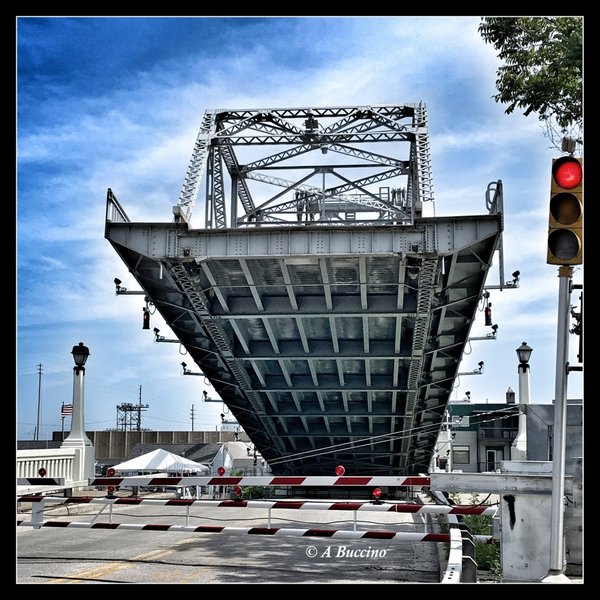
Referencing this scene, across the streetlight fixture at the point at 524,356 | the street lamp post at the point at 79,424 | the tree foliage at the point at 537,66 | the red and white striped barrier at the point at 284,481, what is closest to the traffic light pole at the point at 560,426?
the red and white striped barrier at the point at 284,481

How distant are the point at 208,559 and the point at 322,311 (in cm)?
854

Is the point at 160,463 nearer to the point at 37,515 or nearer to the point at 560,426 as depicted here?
the point at 37,515

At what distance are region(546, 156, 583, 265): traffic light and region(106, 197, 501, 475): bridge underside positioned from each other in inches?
358

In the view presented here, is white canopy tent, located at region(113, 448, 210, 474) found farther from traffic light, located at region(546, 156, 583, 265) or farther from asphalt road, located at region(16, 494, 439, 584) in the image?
traffic light, located at region(546, 156, 583, 265)

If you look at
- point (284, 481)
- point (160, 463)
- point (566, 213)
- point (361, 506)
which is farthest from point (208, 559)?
point (160, 463)

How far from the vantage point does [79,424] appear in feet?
64.7

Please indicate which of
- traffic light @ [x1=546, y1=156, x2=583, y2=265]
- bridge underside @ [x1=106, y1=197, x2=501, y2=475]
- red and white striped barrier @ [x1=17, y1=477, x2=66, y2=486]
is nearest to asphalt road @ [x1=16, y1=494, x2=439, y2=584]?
red and white striped barrier @ [x1=17, y1=477, x2=66, y2=486]

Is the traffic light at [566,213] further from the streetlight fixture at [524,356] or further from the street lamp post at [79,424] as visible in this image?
the street lamp post at [79,424]

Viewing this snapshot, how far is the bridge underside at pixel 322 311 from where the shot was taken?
1595 cm

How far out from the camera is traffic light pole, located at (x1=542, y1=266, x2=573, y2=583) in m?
6.39

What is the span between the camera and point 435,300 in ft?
57.5

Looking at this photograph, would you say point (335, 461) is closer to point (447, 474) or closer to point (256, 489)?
point (256, 489)

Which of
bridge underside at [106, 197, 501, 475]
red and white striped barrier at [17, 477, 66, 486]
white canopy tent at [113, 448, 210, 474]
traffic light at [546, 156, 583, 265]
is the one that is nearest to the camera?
traffic light at [546, 156, 583, 265]
